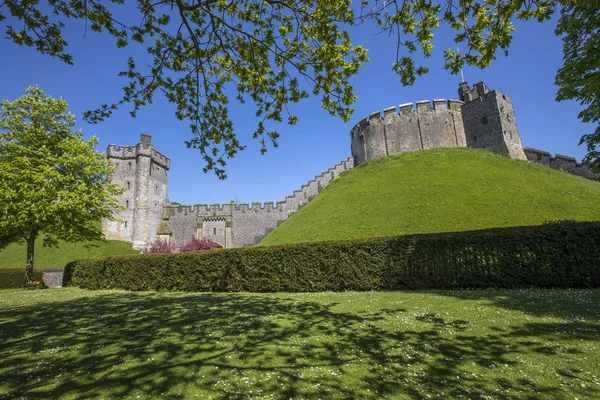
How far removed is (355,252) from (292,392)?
30.6 ft

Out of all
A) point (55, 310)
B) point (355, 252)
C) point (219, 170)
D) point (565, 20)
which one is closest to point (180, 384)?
point (219, 170)

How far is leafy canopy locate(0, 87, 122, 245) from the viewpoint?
1848 centimetres

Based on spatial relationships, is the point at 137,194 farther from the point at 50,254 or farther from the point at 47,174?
the point at 47,174

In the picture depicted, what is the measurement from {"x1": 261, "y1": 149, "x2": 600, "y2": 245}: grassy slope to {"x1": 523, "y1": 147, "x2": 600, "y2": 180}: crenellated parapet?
4.01 m

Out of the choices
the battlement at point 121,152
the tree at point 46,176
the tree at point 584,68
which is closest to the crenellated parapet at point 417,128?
the tree at point 584,68

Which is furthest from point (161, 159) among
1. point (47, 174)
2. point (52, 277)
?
point (47, 174)

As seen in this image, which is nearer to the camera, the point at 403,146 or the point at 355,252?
the point at 355,252

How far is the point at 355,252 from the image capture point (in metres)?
13.1

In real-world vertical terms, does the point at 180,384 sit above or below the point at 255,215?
below

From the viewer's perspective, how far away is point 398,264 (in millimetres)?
12688

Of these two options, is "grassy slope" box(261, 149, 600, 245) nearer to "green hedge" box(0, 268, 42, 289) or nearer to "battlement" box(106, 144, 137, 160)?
"green hedge" box(0, 268, 42, 289)

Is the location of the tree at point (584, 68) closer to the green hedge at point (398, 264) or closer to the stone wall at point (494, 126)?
the green hedge at point (398, 264)

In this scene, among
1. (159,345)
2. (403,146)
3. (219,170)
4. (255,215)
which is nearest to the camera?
(159,345)

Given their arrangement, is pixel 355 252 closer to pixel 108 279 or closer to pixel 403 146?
pixel 108 279
